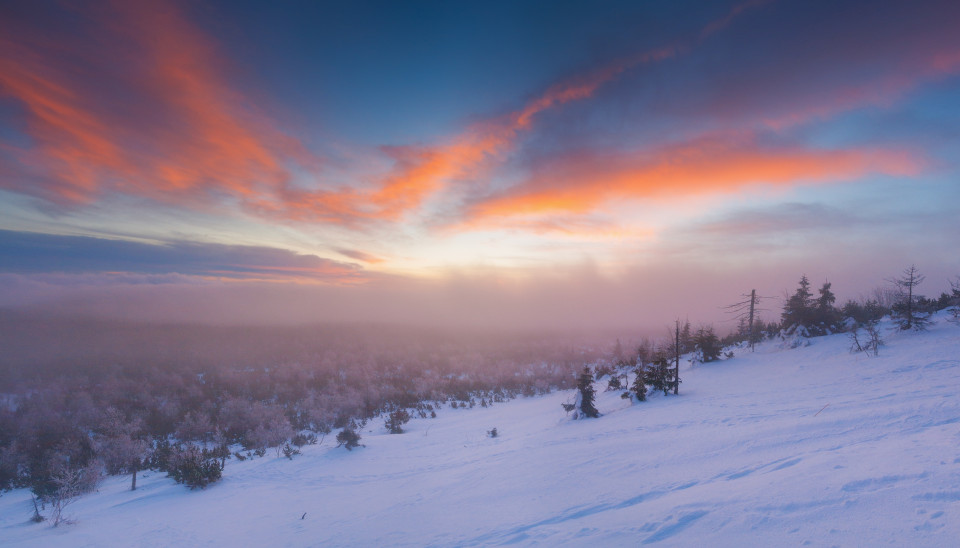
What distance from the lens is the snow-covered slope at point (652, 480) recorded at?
Answer: 14.3 feet

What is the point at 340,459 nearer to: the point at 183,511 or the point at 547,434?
the point at 183,511

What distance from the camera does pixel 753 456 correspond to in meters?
6.71

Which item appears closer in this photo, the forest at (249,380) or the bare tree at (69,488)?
the bare tree at (69,488)

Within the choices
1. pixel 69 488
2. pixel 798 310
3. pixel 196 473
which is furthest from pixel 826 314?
pixel 69 488

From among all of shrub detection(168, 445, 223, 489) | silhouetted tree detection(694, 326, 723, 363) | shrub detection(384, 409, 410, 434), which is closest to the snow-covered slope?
shrub detection(168, 445, 223, 489)

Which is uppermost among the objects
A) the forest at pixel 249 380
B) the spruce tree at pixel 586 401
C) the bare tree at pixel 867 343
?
the bare tree at pixel 867 343

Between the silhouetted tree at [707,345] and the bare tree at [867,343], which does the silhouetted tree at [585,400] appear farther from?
the bare tree at [867,343]

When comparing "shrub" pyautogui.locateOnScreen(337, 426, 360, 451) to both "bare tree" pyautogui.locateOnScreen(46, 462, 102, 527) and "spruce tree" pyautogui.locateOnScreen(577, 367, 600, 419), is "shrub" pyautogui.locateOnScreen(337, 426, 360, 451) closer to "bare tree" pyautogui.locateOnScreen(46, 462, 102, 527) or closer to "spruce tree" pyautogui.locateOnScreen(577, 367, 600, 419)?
"bare tree" pyautogui.locateOnScreen(46, 462, 102, 527)

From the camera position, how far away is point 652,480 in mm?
6746

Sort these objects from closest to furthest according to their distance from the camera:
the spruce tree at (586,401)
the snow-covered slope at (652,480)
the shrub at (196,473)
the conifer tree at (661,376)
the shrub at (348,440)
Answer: the snow-covered slope at (652,480), the shrub at (196,473), the spruce tree at (586,401), the conifer tree at (661,376), the shrub at (348,440)

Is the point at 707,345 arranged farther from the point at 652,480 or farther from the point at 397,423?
the point at 397,423

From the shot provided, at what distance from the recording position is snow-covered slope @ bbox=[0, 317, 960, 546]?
14.3 ft

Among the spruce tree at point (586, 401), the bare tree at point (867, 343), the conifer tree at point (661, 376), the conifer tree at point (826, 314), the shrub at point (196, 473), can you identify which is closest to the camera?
the shrub at point (196, 473)

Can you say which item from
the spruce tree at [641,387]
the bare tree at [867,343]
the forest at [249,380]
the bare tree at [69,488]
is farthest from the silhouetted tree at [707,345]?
the bare tree at [69,488]
